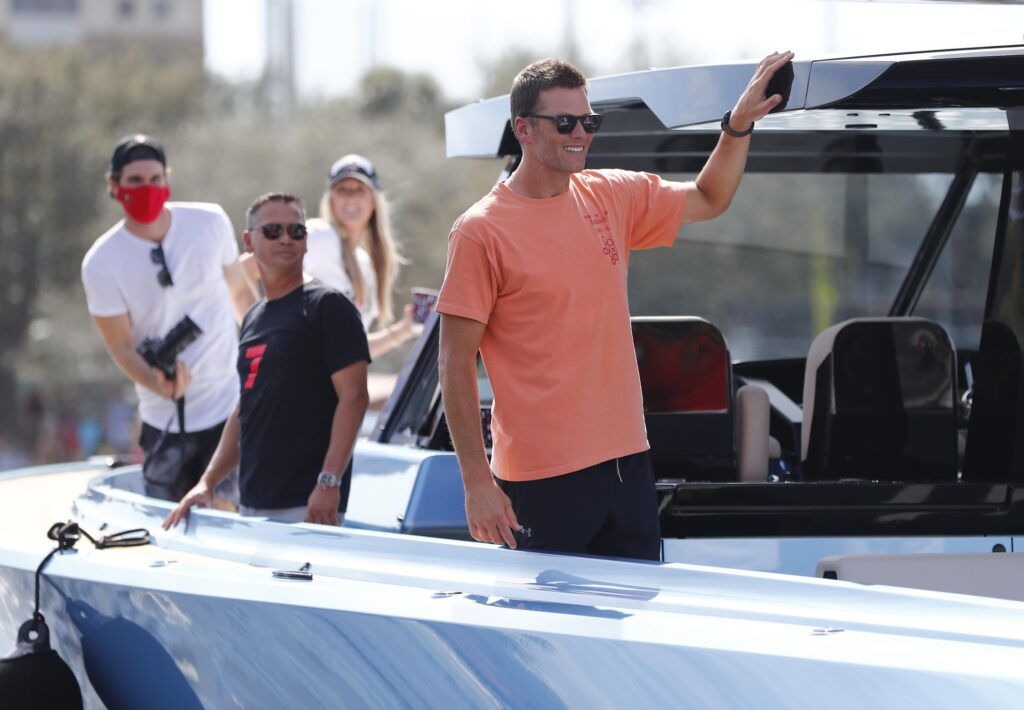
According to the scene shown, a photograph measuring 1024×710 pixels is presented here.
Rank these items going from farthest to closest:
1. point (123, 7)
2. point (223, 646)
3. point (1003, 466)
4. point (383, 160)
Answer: point (123, 7)
point (383, 160)
point (1003, 466)
point (223, 646)

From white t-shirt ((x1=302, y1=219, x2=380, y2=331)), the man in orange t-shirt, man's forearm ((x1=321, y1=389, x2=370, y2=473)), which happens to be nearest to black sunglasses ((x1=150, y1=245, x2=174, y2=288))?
white t-shirt ((x1=302, y1=219, x2=380, y2=331))

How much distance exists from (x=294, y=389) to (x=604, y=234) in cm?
119

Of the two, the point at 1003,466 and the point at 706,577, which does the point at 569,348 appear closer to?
the point at 706,577

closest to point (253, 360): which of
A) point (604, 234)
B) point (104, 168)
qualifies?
point (604, 234)

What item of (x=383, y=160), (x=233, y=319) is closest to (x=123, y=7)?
(x=383, y=160)

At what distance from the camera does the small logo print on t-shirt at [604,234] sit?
2.92m

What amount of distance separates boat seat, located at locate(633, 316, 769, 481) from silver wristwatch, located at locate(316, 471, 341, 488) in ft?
2.71

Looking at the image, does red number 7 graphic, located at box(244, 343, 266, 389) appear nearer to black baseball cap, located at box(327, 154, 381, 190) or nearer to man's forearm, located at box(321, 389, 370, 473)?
man's forearm, located at box(321, 389, 370, 473)

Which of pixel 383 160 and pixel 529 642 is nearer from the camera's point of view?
pixel 529 642

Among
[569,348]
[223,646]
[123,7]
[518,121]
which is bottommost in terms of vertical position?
[223,646]

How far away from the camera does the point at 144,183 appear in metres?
4.89

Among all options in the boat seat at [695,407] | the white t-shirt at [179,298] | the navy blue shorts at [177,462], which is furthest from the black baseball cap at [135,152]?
the boat seat at [695,407]

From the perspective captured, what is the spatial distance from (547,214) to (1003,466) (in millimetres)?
1350

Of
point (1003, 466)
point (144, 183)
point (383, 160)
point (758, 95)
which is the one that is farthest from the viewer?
point (383, 160)
